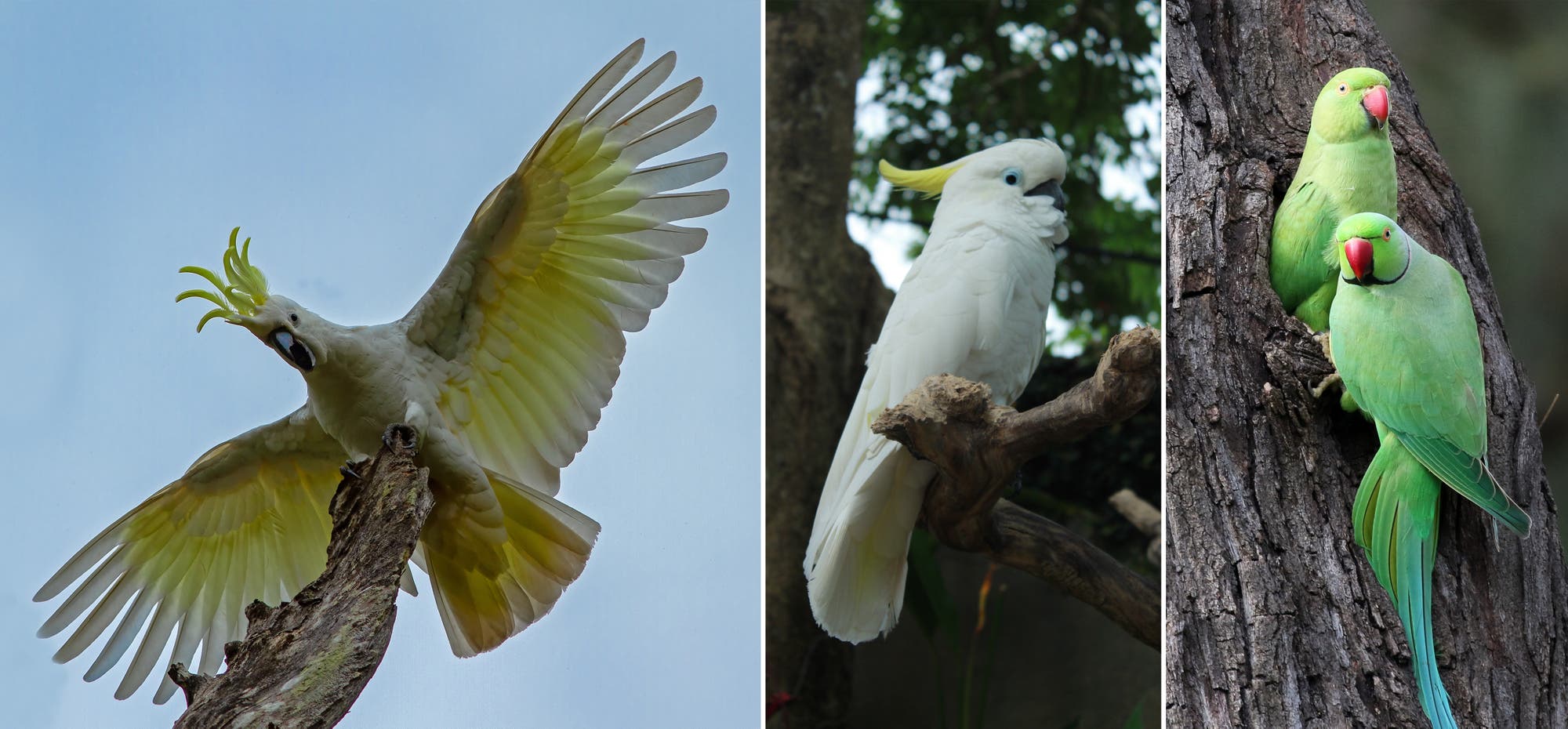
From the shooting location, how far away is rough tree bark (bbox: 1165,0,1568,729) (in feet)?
3.33

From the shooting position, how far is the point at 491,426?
1637 mm

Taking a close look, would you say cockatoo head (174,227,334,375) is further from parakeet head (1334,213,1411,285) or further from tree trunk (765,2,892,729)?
parakeet head (1334,213,1411,285)

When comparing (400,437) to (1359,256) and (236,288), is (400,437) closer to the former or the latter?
(236,288)

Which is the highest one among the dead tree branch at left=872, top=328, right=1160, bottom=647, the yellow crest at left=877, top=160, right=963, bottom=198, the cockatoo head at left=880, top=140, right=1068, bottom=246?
the yellow crest at left=877, top=160, right=963, bottom=198

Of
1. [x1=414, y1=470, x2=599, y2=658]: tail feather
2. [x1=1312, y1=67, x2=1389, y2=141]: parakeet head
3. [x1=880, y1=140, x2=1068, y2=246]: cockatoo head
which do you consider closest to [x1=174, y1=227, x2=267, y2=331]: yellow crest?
[x1=414, y1=470, x2=599, y2=658]: tail feather

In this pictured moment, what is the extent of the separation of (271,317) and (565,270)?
379mm

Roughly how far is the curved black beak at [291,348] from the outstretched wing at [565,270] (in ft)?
0.48

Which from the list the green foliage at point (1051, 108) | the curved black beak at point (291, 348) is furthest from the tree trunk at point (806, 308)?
the curved black beak at point (291, 348)

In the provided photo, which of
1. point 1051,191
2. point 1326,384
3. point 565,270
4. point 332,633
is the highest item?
point 1051,191

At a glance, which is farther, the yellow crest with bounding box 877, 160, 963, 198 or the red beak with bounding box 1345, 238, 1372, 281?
the yellow crest with bounding box 877, 160, 963, 198

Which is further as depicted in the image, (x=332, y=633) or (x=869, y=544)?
(x=869, y=544)

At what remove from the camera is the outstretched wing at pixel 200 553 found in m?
1.57

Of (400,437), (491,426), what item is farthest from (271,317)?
(491,426)

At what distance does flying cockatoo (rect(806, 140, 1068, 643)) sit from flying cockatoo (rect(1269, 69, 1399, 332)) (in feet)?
1.38
